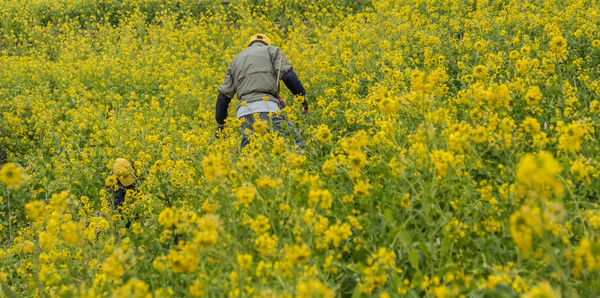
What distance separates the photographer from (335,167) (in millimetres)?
3059

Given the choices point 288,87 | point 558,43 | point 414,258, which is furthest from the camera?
point 288,87

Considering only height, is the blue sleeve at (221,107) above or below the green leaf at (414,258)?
below

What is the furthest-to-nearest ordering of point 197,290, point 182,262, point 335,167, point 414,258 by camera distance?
1. point 335,167
2. point 414,258
3. point 197,290
4. point 182,262

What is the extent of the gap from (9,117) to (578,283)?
8.10 m

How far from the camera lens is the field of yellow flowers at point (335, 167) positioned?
221 cm

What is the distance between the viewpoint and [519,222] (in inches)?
60.7

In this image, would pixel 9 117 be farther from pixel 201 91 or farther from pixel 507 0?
pixel 507 0

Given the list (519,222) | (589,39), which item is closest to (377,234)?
(519,222)

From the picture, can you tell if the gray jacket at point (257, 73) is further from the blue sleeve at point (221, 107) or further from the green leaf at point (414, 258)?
the green leaf at point (414, 258)

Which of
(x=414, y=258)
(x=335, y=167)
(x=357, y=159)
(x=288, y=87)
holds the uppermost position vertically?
(x=357, y=159)

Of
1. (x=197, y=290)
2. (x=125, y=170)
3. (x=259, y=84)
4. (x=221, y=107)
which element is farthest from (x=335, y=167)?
(x=221, y=107)

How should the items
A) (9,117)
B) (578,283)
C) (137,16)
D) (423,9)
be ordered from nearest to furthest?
1. (578,283)
2. (9,117)
3. (423,9)
4. (137,16)

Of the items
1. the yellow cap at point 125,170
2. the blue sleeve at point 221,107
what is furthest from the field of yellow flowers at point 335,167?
the blue sleeve at point 221,107

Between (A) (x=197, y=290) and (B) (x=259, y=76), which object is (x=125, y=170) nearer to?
(B) (x=259, y=76)
